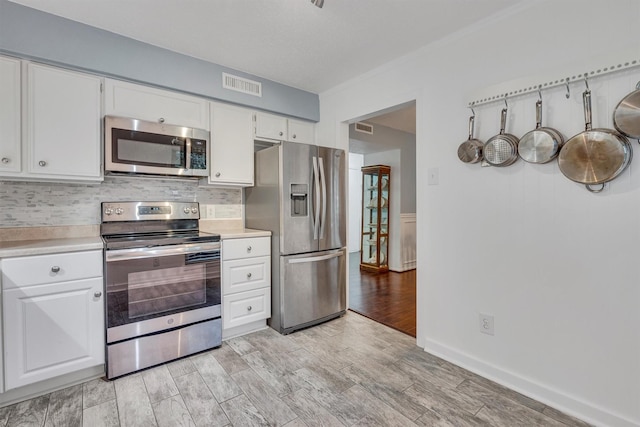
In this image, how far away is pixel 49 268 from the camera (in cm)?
180

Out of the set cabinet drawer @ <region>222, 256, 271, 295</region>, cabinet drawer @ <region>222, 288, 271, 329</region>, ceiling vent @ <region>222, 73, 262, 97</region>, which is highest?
ceiling vent @ <region>222, 73, 262, 97</region>

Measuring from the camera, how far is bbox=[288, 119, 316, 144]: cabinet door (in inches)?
128

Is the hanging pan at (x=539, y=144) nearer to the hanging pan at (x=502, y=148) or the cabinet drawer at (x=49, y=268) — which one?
the hanging pan at (x=502, y=148)

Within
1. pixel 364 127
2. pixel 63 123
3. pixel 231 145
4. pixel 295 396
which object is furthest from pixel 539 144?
pixel 63 123

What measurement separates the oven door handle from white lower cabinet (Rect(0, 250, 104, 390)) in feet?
0.33

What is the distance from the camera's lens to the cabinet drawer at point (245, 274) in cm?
254

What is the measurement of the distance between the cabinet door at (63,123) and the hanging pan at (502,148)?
2707 millimetres

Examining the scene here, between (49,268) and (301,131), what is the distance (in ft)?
8.04

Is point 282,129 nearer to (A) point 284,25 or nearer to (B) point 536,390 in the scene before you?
(A) point 284,25

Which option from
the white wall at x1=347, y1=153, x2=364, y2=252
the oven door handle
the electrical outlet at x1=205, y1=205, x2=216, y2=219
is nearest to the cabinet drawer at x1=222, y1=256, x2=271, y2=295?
the oven door handle

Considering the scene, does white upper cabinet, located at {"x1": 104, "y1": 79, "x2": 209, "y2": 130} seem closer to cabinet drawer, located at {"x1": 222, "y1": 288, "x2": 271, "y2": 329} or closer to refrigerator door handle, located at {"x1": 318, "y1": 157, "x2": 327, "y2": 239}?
refrigerator door handle, located at {"x1": 318, "y1": 157, "x2": 327, "y2": 239}

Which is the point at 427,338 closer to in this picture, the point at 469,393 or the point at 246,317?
the point at 469,393

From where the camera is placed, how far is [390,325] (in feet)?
9.43

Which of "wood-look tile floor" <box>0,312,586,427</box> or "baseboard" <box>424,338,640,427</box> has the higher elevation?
"baseboard" <box>424,338,640,427</box>
